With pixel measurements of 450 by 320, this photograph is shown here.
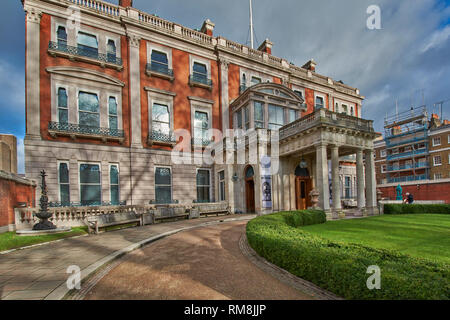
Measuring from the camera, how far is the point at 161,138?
55.8ft

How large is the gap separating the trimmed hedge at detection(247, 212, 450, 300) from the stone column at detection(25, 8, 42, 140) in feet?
52.3

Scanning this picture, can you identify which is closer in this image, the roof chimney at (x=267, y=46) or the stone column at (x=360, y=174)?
the stone column at (x=360, y=174)

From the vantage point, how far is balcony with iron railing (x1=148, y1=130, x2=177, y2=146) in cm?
1656

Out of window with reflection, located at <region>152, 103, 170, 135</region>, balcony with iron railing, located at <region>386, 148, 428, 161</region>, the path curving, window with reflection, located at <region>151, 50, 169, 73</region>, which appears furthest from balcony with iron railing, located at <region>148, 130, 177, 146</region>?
balcony with iron railing, located at <region>386, 148, 428, 161</region>

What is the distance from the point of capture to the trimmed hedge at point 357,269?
2.82 metres

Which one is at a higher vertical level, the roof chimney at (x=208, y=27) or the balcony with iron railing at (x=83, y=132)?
the roof chimney at (x=208, y=27)

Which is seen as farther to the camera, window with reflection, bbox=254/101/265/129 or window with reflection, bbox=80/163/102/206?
window with reflection, bbox=254/101/265/129

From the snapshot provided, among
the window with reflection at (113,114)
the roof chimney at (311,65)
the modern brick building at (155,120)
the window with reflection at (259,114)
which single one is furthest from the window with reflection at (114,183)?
the roof chimney at (311,65)

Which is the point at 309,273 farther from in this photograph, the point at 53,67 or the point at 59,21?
the point at 59,21

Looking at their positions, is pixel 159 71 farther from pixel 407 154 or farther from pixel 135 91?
pixel 407 154

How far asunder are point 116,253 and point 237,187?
11677 mm

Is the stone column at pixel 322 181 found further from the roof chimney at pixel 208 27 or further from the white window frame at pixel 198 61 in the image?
the roof chimney at pixel 208 27

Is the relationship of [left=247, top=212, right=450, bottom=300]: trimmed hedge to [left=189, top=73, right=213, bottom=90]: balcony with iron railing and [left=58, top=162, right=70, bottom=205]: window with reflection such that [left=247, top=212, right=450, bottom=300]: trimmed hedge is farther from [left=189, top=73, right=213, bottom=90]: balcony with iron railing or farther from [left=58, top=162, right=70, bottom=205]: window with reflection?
[left=189, top=73, right=213, bottom=90]: balcony with iron railing

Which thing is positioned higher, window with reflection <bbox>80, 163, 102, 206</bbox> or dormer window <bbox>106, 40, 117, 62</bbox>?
dormer window <bbox>106, 40, 117, 62</bbox>
